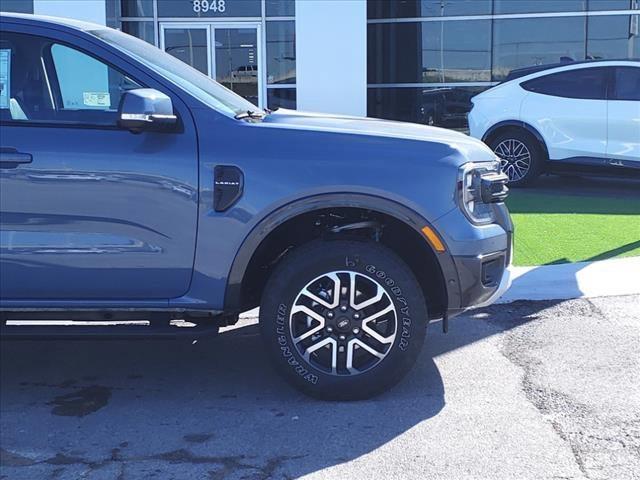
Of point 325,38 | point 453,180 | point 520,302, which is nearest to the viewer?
point 453,180

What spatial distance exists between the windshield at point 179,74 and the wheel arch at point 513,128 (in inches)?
287

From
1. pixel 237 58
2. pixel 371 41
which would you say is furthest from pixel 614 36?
pixel 237 58

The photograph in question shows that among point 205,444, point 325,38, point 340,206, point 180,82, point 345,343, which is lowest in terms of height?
point 205,444

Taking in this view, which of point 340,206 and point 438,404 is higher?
point 340,206

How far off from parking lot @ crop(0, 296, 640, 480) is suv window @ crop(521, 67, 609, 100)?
6369mm

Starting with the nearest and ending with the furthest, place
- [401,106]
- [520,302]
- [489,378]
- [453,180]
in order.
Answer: [453,180], [489,378], [520,302], [401,106]

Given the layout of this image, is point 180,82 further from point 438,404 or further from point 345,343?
point 438,404

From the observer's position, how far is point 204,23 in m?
15.6

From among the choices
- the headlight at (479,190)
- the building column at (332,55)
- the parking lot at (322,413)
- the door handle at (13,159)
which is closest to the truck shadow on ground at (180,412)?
the parking lot at (322,413)

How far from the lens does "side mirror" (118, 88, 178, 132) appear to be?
13.1 feet

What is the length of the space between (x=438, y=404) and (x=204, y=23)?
1272cm

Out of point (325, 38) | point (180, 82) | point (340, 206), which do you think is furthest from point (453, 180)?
point (325, 38)

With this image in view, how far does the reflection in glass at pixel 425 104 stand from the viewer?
16.3 metres

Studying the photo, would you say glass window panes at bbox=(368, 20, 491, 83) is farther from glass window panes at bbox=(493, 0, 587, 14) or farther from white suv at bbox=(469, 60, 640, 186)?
white suv at bbox=(469, 60, 640, 186)
